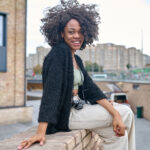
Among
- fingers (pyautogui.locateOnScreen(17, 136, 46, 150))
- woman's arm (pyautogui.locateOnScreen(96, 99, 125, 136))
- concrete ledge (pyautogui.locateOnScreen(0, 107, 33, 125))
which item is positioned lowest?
concrete ledge (pyautogui.locateOnScreen(0, 107, 33, 125))

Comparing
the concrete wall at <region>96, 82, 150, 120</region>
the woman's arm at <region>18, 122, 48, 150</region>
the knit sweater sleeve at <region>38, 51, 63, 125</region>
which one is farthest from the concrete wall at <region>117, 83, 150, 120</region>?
the woman's arm at <region>18, 122, 48, 150</region>

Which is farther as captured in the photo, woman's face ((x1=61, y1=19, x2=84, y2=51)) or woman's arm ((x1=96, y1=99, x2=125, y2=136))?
woman's face ((x1=61, y1=19, x2=84, y2=51))

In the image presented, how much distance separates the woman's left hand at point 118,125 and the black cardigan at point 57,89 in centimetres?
42

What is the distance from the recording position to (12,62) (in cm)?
995

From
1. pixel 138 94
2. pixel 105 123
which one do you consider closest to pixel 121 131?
pixel 105 123

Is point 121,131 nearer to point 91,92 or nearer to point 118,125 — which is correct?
point 118,125

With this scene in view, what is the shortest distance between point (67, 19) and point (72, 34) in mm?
156

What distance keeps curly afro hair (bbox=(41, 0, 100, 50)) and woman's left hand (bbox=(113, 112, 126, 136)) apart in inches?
36.0

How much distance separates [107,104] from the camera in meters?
1.96

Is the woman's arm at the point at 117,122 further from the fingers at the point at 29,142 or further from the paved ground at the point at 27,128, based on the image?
the paved ground at the point at 27,128

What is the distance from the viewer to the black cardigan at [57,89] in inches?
65.0

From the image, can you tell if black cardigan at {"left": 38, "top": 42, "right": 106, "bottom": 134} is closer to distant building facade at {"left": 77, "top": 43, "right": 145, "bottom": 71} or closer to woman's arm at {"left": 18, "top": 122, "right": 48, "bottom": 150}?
woman's arm at {"left": 18, "top": 122, "right": 48, "bottom": 150}

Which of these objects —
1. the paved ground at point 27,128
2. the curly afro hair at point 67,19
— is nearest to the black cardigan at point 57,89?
the curly afro hair at point 67,19

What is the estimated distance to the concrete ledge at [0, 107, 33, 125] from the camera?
9.58m
